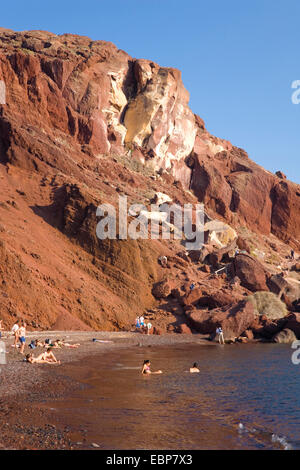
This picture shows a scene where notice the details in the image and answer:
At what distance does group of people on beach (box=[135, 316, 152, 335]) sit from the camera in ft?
118

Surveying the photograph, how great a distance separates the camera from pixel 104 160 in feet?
198

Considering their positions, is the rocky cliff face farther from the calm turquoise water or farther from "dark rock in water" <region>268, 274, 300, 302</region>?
the calm turquoise water

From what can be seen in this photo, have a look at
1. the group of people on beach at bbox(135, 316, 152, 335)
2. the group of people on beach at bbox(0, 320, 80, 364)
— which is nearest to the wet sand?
the group of people on beach at bbox(0, 320, 80, 364)

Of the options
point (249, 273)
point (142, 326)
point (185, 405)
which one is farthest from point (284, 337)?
point (185, 405)

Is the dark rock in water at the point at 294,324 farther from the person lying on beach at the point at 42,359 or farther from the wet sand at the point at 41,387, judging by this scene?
the person lying on beach at the point at 42,359

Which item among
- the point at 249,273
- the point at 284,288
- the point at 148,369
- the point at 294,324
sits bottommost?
the point at 148,369

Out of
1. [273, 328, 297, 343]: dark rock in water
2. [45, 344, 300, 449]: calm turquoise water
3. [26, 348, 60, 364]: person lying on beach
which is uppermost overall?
[273, 328, 297, 343]: dark rock in water

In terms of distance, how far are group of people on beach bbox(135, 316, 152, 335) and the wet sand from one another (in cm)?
317

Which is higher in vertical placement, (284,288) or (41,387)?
(284,288)

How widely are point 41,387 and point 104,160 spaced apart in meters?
47.5

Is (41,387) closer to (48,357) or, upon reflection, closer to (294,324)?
(48,357)

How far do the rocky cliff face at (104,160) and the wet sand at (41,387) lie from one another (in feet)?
15.1
